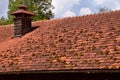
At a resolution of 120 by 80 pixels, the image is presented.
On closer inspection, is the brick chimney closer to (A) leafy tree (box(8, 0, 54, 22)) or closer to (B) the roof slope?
(B) the roof slope

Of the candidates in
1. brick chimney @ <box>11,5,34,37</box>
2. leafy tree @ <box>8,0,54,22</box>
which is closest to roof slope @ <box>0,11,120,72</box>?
brick chimney @ <box>11,5,34,37</box>

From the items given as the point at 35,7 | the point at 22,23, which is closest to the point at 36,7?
the point at 35,7

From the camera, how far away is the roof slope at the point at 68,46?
14531mm

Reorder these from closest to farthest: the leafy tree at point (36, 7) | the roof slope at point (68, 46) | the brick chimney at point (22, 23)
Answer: the roof slope at point (68, 46) < the brick chimney at point (22, 23) < the leafy tree at point (36, 7)

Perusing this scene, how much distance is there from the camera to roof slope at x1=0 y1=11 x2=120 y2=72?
14531 mm

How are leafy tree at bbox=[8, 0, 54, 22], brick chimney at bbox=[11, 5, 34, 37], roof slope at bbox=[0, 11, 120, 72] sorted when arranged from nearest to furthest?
roof slope at bbox=[0, 11, 120, 72] < brick chimney at bbox=[11, 5, 34, 37] < leafy tree at bbox=[8, 0, 54, 22]

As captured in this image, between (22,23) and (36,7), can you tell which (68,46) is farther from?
(36,7)

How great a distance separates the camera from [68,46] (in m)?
16.5

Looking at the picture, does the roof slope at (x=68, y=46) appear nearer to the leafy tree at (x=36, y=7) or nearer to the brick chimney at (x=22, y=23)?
the brick chimney at (x=22, y=23)

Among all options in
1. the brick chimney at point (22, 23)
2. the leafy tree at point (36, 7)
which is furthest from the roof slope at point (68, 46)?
the leafy tree at point (36, 7)

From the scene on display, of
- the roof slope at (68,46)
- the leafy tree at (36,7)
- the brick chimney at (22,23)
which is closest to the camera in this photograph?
the roof slope at (68,46)

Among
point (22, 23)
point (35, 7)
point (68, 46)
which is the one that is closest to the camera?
point (68, 46)
